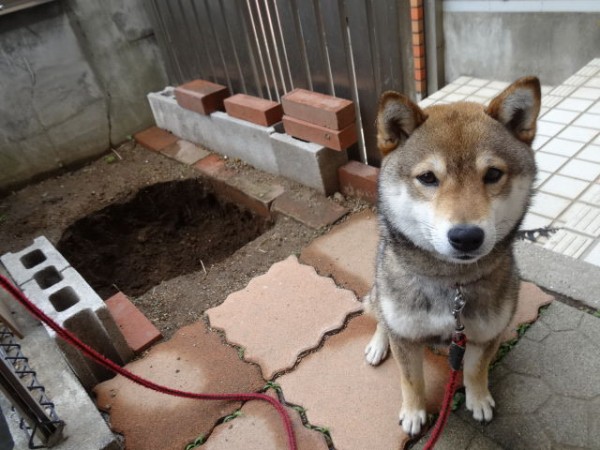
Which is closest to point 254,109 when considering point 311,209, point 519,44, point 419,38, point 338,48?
point 338,48

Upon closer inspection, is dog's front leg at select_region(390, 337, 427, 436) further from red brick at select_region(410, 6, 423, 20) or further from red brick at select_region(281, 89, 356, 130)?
red brick at select_region(410, 6, 423, 20)

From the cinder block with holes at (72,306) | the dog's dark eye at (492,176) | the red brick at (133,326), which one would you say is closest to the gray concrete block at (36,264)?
the cinder block with holes at (72,306)

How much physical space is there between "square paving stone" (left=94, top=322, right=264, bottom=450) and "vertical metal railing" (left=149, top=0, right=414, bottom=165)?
6.72ft

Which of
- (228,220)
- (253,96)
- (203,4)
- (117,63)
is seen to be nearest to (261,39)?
(253,96)

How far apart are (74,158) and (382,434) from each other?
187 inches

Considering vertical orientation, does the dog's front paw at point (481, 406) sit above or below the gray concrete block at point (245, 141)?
below

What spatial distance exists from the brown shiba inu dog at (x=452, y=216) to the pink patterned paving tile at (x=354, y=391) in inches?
6.7

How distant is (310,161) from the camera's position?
12.2ft

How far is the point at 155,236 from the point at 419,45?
3.23 m

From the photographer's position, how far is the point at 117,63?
5301 mm

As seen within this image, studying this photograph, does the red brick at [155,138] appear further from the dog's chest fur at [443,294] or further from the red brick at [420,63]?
the dog's chest fur at [443,294]

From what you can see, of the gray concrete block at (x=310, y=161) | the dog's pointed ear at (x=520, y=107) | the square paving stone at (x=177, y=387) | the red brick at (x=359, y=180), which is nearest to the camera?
the dog's pointed ear at (x=520, y=107)

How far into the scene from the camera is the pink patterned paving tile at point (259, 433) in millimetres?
2199

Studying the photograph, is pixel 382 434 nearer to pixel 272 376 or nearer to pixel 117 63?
pixel 272 376
